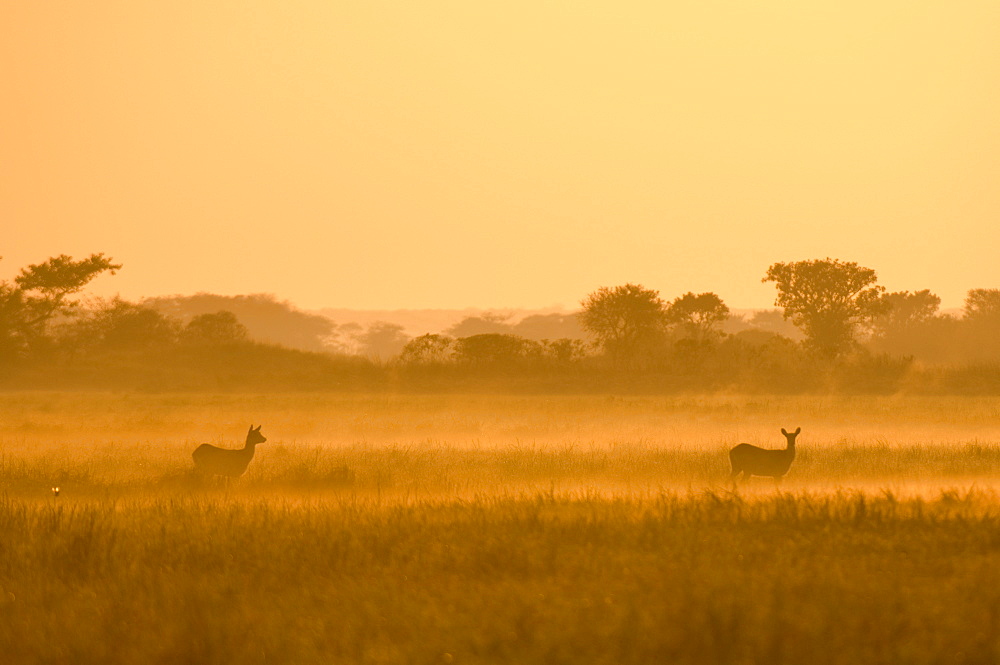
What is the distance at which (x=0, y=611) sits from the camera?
8.22 meters

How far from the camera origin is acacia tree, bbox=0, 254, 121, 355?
5941 cm

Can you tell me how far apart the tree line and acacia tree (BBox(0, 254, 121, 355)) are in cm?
7

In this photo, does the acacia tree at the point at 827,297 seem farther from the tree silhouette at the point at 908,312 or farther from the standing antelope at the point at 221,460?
the standing antelope at the point at 221,460

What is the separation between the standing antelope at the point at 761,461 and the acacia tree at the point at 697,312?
142 feet

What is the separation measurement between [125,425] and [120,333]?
34685 mm

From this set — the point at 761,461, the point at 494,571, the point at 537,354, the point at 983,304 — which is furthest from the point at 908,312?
the point at 494,571

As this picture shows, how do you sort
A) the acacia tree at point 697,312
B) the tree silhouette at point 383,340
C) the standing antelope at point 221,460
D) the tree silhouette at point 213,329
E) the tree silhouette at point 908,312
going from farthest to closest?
the tree silhouette at point 383,340
the tree silhouette at point 908,312
the tree silhouette at point 213,329
the acacia tree at point 697,312
the standing antelope at point 221,460

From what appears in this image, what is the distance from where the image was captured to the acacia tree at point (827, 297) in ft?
194

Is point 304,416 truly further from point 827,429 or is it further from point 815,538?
point 815,538

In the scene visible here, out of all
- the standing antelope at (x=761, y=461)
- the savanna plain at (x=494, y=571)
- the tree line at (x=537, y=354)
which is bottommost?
the savanna plain at (x=494, y=571)

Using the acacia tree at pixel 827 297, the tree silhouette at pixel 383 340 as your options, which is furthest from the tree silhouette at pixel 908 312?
the tree silhouette at pixel 383 340

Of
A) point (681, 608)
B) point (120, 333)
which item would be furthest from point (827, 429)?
point (120, 333)

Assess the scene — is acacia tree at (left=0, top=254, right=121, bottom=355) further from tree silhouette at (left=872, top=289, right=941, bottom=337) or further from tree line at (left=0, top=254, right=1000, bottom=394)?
tree silhouette at (left=872, top=289, right=941, bottom=337)

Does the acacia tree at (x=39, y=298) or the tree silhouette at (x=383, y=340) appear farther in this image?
the tree silhouette at (x=383, y=340)
